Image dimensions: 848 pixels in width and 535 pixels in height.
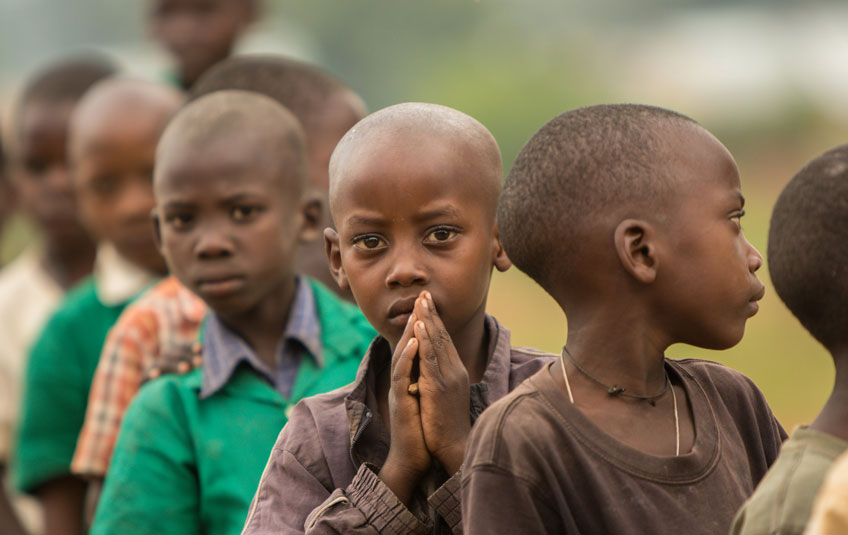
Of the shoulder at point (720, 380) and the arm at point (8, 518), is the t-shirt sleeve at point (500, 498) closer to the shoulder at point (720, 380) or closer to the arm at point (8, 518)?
the shoulder at point (720, 380)

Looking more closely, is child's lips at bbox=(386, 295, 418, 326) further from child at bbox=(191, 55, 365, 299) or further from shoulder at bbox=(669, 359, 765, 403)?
child at bbox=(191, 55, 365, 299)

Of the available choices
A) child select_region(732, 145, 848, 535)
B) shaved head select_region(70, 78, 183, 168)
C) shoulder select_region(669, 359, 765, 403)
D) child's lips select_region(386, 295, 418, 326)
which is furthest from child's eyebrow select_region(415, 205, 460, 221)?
shaved head select_region(70, 78, 183, 168)

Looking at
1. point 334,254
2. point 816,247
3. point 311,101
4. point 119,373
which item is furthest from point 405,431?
point 311,101

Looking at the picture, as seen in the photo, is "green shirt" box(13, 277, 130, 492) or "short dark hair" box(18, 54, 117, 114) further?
"short dark hair" box(18, 54, 117, 114)

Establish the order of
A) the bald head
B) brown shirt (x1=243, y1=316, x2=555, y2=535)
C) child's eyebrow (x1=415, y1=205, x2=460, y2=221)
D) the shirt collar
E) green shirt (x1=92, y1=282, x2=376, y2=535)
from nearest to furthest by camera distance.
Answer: brown shirt (x1=243, y1=316, x2=555, y2=535)
child's eyebrow (x1=415, y1=205, x2=460, y2=221)
green shirt (x1=92, y1=282, x2=376, y2=535)
the bald head
the shirt collar

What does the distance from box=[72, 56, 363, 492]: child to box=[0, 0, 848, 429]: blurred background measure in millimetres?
7315

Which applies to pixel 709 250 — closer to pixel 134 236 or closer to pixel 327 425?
pixel 327 425

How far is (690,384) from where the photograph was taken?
2.63 meters

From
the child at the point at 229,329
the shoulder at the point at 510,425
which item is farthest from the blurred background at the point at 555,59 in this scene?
the shoulder at the point at 510,425

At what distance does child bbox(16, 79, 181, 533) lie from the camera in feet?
16.0

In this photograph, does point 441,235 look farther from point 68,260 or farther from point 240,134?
point 68,260

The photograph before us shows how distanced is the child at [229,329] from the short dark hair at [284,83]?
2.07 ft

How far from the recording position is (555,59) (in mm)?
21250

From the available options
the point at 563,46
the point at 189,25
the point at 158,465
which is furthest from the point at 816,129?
the point at 158,465
